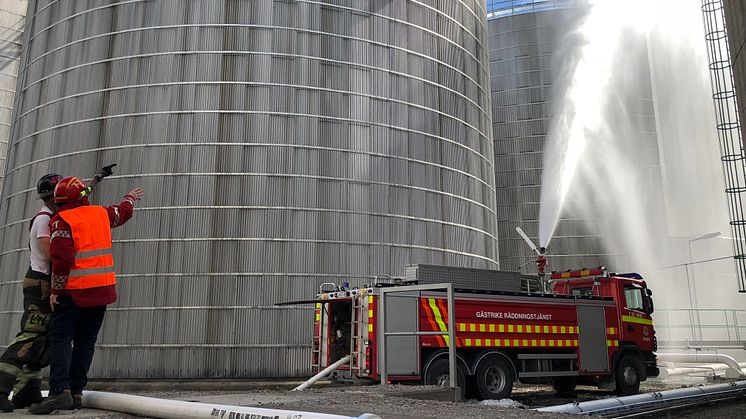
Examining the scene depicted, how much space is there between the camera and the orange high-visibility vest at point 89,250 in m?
6.07

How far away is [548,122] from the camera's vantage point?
36.5m

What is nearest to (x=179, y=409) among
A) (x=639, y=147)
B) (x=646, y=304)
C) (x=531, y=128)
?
(x=646, y=304)

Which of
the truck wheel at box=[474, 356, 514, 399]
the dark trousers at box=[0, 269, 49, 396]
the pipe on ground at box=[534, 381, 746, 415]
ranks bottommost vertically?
the pipe on ground at box=[534, 381, 746, 415]

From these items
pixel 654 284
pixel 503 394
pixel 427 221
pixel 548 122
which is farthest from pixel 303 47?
pixel 654 284

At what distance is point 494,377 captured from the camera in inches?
531

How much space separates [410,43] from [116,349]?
13471 millimetres

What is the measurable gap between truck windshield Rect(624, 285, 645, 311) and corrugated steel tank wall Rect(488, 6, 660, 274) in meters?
18.4

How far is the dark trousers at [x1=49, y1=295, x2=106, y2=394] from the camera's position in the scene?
586 centimetres

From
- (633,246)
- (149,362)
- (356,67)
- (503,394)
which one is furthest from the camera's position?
(633,246)

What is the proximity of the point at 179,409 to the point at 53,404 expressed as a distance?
1.16 meters

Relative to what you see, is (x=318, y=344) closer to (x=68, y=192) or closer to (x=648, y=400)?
(x=648, y=400)

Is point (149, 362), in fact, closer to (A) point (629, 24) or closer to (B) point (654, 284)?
(B) point (654, 284)

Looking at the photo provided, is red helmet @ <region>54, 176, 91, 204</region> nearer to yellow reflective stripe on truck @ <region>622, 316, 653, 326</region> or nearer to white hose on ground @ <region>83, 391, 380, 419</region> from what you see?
white hose on ground @ <region>83, 391, 380, 419</region>

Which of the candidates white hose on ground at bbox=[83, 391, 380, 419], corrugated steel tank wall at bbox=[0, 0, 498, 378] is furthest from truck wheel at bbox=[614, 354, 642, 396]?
white hose on ground at bbox=[83, 391, 380, 419]
